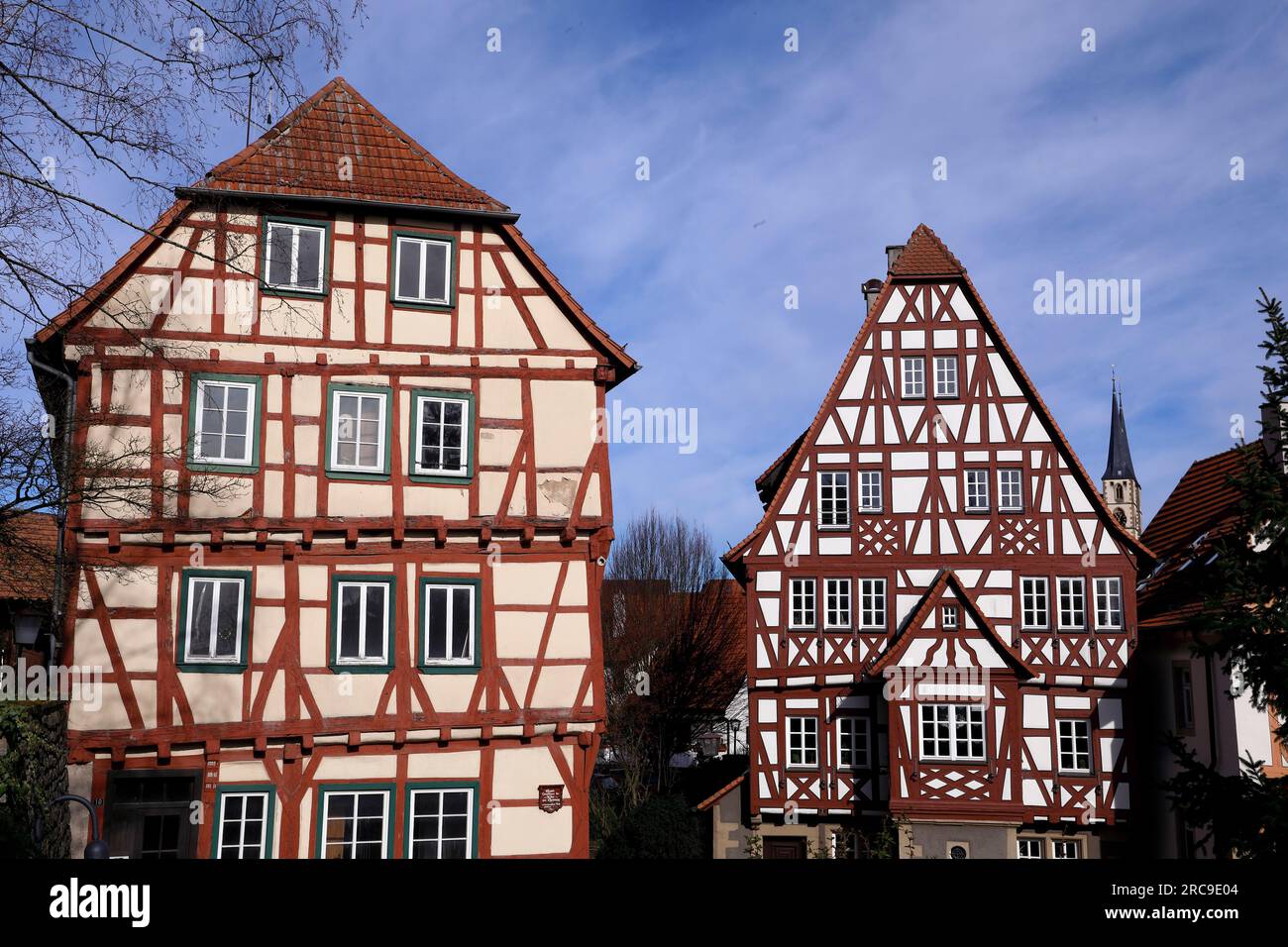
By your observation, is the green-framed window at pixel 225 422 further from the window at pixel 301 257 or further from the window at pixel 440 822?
the window at pixel 440 822

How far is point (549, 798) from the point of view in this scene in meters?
15.0

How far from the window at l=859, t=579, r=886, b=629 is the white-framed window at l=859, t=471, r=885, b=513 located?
174 cm

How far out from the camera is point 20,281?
24.1 feet

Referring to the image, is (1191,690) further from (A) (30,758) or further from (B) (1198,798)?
(A) (30,758)

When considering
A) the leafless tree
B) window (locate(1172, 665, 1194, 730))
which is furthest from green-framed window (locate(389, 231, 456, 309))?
the leafless tree

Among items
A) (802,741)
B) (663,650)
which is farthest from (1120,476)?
(802,741)

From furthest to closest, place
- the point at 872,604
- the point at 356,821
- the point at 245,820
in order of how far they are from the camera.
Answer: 1. the point at 872,604
2. the point at 356,821
3. the point at 245,820

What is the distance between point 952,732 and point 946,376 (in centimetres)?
812

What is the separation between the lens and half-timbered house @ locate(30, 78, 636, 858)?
14125mm

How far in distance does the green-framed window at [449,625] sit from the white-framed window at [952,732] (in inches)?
498

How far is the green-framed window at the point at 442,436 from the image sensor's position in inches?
603

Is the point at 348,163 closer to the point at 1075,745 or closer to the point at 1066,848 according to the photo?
the point at 1075,745

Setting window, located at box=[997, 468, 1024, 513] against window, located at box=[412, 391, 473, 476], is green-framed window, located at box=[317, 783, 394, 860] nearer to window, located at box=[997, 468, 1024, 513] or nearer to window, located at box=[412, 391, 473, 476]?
window, located at box=[412, 391, 473, 476]
